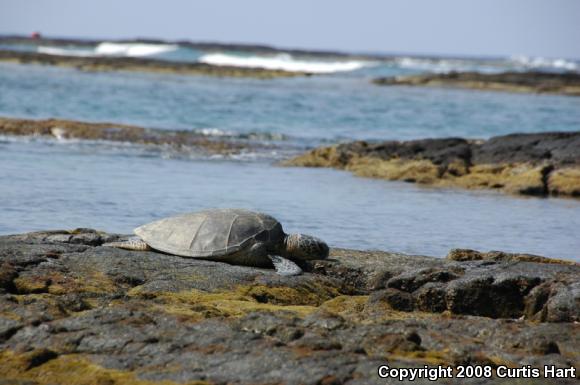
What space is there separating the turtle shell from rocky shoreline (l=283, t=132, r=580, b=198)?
10055mm

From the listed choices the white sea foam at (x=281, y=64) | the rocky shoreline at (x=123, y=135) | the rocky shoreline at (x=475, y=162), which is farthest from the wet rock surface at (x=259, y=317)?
the white sea foam at (x=281, y=64)

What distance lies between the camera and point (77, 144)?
902 inches

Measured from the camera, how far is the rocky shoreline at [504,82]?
58844mm

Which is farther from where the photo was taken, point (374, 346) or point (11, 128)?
point (11, 128)

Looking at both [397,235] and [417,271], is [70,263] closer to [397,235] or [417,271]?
[417,271]

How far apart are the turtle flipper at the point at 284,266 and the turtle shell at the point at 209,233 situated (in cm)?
23

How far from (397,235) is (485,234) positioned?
4.77 feet

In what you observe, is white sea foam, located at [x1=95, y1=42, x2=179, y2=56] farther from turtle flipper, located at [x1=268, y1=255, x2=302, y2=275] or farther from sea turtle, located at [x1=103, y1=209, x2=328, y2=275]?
turtle flipper, located at [x1=268, y1=255, x2=302, y2=275]

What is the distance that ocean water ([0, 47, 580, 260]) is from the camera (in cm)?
1266

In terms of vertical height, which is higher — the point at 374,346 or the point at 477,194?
the point at 374,346

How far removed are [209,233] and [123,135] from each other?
54.3 feet

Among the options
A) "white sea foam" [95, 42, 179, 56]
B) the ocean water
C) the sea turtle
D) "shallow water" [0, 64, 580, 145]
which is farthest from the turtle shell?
"white sea foam" [95, 42, 179, 56]

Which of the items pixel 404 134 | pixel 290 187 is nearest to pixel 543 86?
pixel 404 134

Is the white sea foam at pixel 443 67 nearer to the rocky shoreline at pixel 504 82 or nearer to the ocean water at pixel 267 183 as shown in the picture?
the rocky shoreline at pixel 504 82
